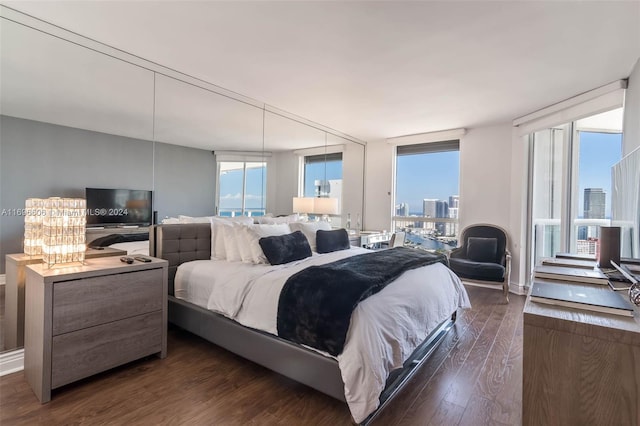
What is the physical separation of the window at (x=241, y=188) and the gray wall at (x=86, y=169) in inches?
5.1

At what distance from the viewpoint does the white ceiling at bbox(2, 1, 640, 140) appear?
2041 mm

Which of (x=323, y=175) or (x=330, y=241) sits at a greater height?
(x=323, y=175)

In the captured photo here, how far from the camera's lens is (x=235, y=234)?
9.75 feet

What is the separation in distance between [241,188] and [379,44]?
87.4 inches

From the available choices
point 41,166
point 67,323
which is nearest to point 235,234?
point 67,323

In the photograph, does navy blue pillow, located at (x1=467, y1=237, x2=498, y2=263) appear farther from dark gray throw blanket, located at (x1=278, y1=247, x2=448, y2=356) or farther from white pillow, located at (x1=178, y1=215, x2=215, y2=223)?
white pillow, located at (x1=178, y1=215, x2=215, y2=223)

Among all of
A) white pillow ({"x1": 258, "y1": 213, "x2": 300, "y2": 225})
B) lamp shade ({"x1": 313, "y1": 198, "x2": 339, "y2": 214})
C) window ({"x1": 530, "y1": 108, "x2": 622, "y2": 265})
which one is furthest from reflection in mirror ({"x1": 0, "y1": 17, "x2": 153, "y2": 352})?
window ({"x1": 530, "y1": 108, "x2": 622, "y2": 265})

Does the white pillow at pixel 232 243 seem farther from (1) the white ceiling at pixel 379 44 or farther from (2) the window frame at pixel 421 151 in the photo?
(2) the window frame at pixel 421 151

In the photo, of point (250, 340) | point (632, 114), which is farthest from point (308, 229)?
point (632, 114)

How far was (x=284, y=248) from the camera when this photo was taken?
2826 mm

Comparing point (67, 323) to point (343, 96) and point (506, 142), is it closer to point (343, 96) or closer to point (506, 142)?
point (343, 96)

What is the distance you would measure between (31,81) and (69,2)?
850mm

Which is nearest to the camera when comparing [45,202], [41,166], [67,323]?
[67,323]

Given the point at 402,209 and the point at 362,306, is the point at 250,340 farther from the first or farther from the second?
the point at 402,209
